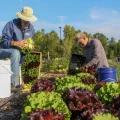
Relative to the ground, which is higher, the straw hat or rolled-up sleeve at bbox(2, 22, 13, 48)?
the straw hat

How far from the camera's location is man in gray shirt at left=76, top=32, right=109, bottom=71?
780cm

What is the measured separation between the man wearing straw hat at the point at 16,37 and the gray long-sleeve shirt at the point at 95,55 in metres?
1.32

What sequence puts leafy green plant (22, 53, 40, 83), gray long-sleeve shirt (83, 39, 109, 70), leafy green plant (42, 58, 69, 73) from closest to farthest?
gray long-sleeve shirt (83, 39, 109, 70), leafy green plant (22, 53, 40, 83), leafy green plant (42, 58, 69, 73)

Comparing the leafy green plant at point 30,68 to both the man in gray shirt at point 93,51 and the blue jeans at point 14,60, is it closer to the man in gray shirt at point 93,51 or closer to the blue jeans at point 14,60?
the blue jeans at point 14,60

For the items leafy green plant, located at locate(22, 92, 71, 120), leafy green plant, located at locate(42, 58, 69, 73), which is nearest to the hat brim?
leafy green plant, located at locate(22, 92, 71, 120)

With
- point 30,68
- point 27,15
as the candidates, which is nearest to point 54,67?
point 30,68

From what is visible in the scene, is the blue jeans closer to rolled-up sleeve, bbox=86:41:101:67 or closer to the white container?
the white container

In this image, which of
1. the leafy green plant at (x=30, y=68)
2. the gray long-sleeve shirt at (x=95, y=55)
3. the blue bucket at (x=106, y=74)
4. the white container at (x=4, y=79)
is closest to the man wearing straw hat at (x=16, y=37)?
the leafy green plant at (x=30, y=68)

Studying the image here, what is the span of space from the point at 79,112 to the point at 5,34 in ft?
15.3

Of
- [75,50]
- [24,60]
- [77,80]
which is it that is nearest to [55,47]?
[75,50]

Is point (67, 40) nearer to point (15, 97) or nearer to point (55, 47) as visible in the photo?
point (55, 47)

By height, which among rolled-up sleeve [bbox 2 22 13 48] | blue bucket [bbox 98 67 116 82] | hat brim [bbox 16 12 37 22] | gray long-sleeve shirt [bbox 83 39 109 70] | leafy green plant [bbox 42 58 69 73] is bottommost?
leafy green plant [bbox 42 58 69 73]

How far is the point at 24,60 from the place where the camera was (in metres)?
8.73

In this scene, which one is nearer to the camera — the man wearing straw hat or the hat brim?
the man wearing straw hat
